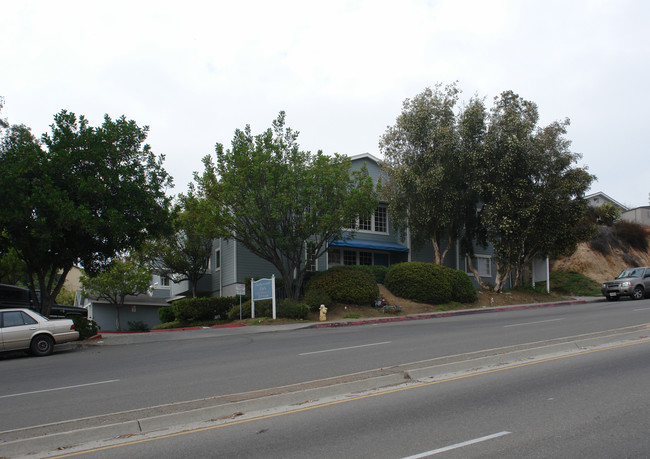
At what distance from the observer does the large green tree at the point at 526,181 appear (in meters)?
28.9

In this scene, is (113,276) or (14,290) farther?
(113,276)

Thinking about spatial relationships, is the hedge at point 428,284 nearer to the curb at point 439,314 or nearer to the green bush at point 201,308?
the curb at point 439,314

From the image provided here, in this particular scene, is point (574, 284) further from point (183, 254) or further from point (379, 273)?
point (183, 254)

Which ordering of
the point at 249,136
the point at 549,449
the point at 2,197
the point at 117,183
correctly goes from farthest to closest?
the point at 249,136, the point at 117,183, the point at 2,197, the point at 549,449

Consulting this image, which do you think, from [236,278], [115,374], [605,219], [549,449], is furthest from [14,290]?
[605,219]

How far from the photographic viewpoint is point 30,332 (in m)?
15.6

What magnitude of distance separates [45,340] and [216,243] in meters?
18.3

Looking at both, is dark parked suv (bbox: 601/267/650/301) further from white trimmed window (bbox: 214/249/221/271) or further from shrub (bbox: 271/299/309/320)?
white trimmed window (bbox: 214/249/221/271)

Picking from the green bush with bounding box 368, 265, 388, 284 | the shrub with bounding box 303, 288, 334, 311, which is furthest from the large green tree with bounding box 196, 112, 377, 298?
the green bush with bounding box 368, 265, 388, 284

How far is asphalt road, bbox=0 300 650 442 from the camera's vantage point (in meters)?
8.69

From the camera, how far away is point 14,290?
2289cm

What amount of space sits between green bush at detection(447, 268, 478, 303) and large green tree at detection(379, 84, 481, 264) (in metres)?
2.96

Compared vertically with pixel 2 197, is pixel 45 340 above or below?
below

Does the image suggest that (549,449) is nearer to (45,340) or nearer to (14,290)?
(45,340)
